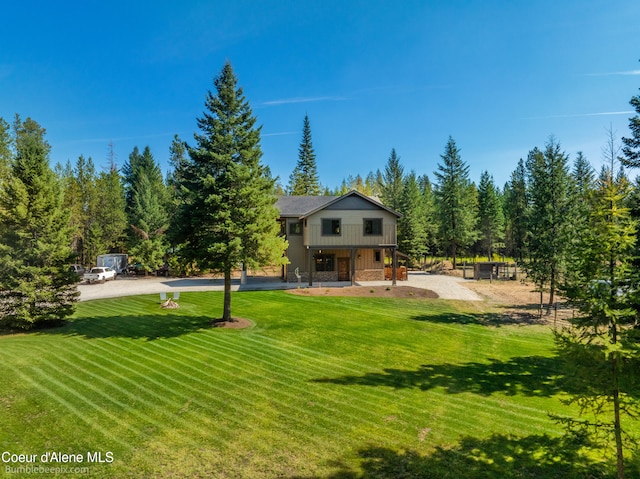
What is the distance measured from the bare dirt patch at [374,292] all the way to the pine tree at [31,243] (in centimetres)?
1449

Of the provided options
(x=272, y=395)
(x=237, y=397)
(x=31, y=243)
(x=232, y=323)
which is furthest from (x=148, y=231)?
(x=272, y=395)

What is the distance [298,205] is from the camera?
110 ft

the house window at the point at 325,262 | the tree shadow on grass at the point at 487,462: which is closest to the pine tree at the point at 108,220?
the house window at the point at 325,262

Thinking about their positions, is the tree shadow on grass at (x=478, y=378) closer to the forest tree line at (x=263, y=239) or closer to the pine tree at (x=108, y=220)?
the forest tree line at (x=263, y=239)

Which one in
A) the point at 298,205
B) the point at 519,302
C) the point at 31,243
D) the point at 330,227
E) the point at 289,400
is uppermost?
the point at 298,205

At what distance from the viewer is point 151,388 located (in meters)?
10.0

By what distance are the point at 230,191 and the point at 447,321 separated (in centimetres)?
1276

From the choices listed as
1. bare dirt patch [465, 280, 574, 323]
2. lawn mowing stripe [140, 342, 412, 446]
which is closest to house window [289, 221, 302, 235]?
bare dirt patch [465, 280, 574, 323]

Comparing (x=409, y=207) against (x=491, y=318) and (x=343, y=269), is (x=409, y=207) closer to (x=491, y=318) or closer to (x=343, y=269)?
(x=343, y=269)

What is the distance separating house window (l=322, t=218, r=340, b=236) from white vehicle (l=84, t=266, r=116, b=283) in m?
22.0

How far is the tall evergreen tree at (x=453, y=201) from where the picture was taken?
143ft

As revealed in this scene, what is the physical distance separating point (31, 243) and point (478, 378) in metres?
19.3

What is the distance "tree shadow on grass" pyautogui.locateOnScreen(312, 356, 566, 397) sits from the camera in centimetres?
1030

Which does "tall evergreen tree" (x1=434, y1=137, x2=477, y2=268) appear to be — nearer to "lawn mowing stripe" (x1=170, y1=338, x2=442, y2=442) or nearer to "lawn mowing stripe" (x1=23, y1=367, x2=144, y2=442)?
"lawn mowing stripe" (x1=170, y1=338, x2=442, y2=442)
